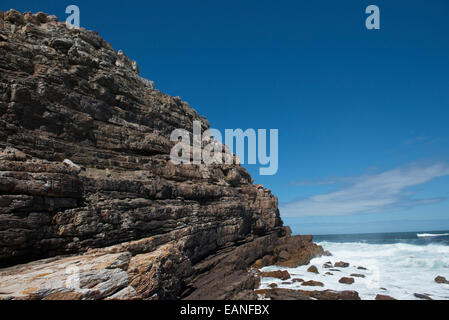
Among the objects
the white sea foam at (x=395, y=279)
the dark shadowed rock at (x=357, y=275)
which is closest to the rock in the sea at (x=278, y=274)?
the white sea foam at (x=395, y=279)

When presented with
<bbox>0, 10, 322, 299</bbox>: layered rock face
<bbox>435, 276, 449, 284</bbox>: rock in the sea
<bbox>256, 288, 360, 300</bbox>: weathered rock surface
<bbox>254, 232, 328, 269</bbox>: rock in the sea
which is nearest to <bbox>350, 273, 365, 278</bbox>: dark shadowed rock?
<bbox>435, 276, 449, 284</bbox>: rock in the sea

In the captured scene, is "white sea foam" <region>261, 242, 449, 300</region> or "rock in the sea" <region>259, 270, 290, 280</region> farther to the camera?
"rock in the sea" <region>259, 270, 290, 280</region>

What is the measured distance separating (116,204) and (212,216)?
12057 millimetres

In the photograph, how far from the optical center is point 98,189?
16.6 m

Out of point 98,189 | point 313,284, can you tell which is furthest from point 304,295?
point 98,189

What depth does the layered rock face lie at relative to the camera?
1137 cm

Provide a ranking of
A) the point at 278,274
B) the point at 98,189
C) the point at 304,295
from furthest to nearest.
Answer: the point at 278,274 < the point at 304,295 < the point at 98,189

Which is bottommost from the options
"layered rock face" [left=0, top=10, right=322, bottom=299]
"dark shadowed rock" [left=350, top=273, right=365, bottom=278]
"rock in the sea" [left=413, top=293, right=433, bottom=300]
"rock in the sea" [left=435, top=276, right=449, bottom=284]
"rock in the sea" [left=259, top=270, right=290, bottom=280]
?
"dark shadowed rock" [left=350, top=273, right=365, bottom=278]

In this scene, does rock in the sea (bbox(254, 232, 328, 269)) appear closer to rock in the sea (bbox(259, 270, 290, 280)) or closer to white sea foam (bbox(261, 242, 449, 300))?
white sea foam (bbox(261, 242, 449, 300))

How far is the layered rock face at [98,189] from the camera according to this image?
11367 millimetres

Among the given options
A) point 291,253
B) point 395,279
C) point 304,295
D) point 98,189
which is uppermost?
point 98,189

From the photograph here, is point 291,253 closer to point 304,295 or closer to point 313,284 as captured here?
point 313,284
